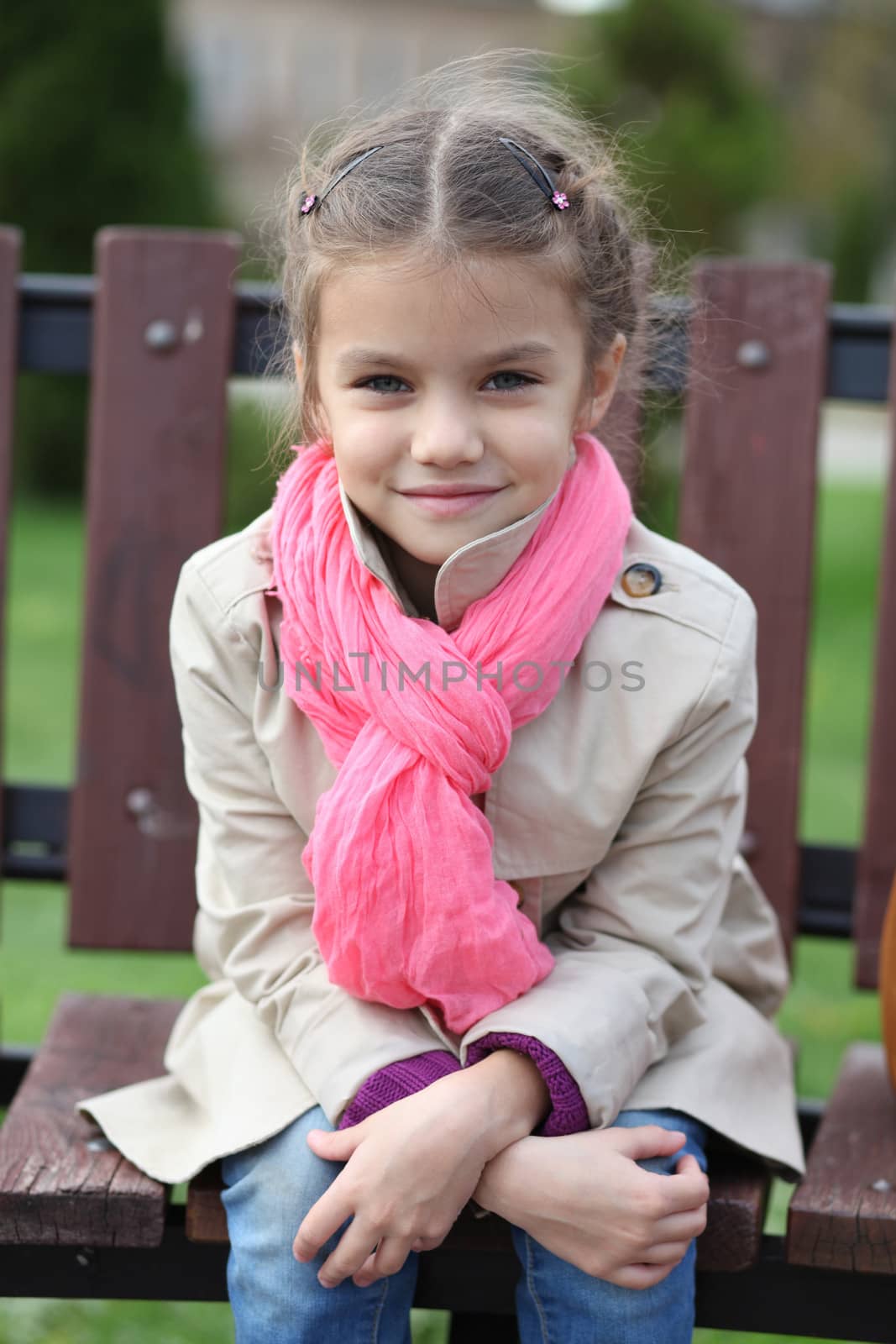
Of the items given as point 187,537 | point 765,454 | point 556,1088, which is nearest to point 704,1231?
point 556,1088

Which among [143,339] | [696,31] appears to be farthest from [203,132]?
[143,339]

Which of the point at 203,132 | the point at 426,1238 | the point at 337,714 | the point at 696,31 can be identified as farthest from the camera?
the point at 203,132

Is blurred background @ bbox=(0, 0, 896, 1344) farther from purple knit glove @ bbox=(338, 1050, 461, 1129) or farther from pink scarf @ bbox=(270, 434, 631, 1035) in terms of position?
purple knit glove @ bbox=(338, 1050, 461, 1129)

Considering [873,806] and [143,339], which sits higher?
[143,339]

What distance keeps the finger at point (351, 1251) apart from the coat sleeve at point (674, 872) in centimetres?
30

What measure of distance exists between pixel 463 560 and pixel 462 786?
25 cm

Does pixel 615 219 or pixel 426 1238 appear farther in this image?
pixel 615 219

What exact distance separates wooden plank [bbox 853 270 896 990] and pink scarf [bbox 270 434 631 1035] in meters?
0.59

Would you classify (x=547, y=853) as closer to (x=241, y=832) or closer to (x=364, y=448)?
(x=241, y=832)

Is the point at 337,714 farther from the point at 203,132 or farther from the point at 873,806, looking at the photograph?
the point at 203,132

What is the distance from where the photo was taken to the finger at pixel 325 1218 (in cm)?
167

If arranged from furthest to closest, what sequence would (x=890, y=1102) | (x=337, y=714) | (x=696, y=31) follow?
1. (x=696, y=31)
2. (x=890, y=1102)
3. (x=337, y=714)

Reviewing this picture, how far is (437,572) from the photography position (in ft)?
6.17

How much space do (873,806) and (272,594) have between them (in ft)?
3.13
